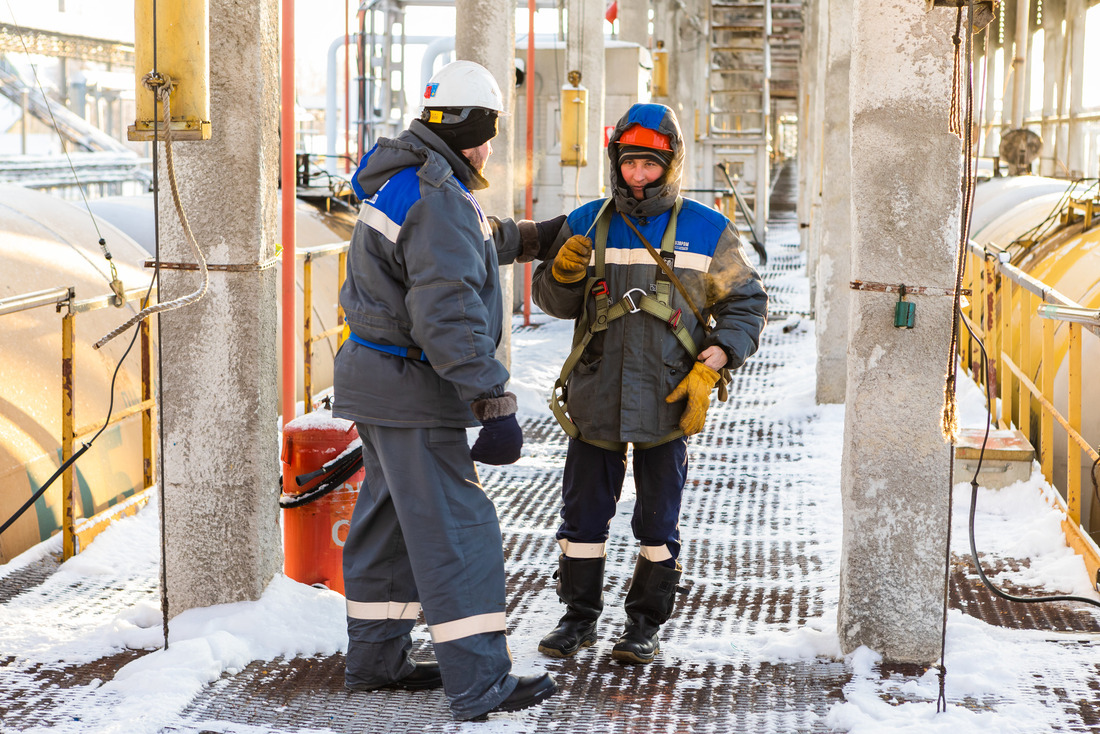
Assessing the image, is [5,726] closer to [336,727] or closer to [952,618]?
[336,727]

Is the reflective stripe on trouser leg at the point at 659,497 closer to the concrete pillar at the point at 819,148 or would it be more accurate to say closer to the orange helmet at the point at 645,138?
the orange helmet at the point at 645,138

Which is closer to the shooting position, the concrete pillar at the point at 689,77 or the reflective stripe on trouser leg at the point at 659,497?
the reflective stripe on trouser leg at the point at 659,497

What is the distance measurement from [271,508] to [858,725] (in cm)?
231

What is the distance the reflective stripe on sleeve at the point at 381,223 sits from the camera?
349cm

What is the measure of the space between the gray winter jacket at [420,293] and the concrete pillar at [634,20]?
16196mm

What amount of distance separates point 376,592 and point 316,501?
3.07 ft

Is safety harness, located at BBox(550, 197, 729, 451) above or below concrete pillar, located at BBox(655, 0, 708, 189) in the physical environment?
below

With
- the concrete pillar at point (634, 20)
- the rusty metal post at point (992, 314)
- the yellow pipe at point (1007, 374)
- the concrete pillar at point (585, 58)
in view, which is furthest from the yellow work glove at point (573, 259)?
the concrete pillar at point (634, 20)

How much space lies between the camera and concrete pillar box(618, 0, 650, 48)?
747 inches

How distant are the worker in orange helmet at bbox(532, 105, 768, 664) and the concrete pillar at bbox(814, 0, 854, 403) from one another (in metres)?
5.71

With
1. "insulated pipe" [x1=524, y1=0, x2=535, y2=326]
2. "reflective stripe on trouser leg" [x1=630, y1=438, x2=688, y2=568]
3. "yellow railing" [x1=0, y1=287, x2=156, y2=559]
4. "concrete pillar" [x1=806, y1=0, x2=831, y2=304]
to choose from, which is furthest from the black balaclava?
"insulated pipe" [x1=524, y1=0, x2=535, y2=326]

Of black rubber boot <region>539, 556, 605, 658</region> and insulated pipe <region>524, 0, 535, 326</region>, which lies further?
insulated pipe <region>524, 0, 535, 326</region>

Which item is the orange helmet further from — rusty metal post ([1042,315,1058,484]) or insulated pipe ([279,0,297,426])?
rusty metal post ([1042,315,1058,484])

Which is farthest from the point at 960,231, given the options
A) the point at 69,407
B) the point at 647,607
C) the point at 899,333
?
the point at 69,407
